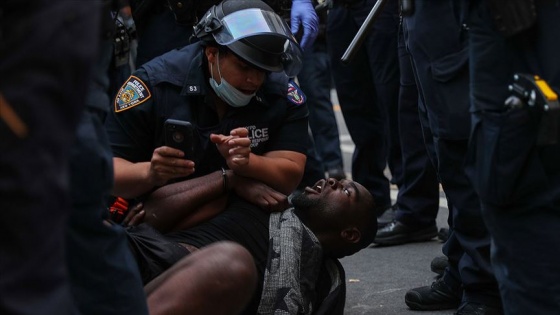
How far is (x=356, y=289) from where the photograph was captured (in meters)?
4.33

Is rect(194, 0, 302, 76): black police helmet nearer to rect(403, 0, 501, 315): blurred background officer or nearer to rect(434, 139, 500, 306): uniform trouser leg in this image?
rect(403, 0, 501, 315): blurred background officer

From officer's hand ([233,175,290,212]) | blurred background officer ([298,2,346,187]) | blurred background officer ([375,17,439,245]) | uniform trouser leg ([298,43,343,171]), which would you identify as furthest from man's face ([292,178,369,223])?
uniform trouser leg ([298,43,343,171])

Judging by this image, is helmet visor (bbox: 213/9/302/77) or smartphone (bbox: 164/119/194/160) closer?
smartphone (bbox: 164/119/194/160)

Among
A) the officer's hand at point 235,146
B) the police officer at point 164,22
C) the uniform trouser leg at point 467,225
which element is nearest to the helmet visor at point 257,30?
the officer's hand at point 235,146

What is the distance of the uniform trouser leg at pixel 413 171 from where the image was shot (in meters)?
4.63

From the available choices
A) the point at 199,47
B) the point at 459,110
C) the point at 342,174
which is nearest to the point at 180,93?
the point at 199,47

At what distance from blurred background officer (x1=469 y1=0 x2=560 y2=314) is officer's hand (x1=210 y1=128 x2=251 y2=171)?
3.49 ft

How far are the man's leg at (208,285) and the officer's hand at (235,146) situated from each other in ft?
1.88

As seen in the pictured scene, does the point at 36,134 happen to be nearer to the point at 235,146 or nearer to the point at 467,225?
the point at 235,146

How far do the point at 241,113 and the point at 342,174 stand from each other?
259 centimetres

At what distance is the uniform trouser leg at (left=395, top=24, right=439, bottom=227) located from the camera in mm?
4633

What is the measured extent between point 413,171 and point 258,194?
1.26 meters

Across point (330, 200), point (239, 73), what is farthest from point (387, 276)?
point (239, 73)

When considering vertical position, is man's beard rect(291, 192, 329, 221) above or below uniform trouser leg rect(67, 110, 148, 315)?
below
